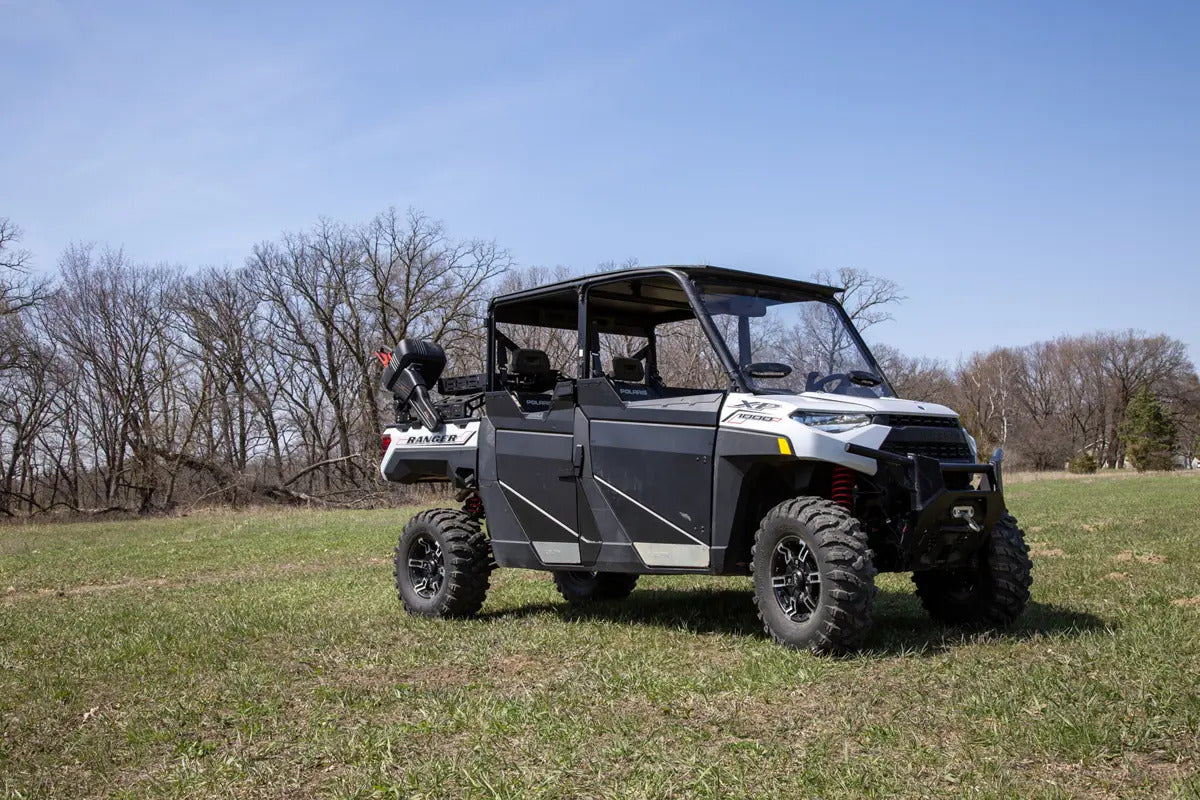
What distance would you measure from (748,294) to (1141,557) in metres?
6.72

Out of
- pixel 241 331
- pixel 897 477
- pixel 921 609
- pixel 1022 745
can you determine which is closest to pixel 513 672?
pixel 897 477

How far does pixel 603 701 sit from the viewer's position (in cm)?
566

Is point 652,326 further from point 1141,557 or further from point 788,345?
point 1141,557

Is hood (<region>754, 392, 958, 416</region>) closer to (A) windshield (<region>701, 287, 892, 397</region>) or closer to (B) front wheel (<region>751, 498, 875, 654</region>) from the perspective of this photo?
(A) windshield (<region>701, 287, 892, 397</region>)

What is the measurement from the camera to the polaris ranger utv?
263 inches

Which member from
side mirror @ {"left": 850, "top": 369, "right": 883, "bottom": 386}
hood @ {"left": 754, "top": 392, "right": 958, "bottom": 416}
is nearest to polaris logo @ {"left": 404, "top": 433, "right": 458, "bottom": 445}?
hood @ {"left": 754, "top": 392, "right": 958, "bottom": 416}

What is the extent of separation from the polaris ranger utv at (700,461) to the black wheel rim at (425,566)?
0.7 inches

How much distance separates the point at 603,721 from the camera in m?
5.19

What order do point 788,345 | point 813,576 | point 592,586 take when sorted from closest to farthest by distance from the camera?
point 813,576, point 788,345, point 592,586

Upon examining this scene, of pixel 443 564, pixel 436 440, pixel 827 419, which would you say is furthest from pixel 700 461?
pixel 436 440

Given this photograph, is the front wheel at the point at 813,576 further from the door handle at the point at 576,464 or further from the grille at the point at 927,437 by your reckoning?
the door handle at the point at 576,464

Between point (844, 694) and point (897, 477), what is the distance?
172 centimetres

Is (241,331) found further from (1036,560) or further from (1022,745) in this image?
(1022,745)

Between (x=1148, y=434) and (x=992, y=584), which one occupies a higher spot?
(x=992, y=584)
